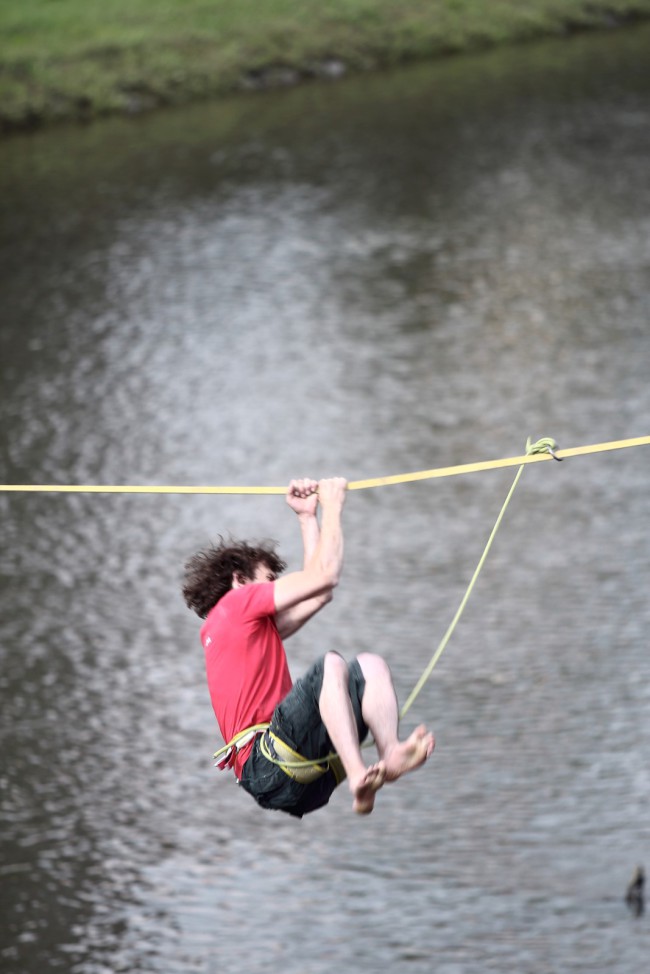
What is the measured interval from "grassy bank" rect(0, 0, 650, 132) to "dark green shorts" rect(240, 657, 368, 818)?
85.7 ft

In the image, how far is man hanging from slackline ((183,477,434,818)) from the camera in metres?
6.20

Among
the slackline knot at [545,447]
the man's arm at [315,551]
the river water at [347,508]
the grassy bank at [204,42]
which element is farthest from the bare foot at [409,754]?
the grassy bank at [204,42]

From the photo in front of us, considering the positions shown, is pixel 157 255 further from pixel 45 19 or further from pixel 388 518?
pixel 45 19

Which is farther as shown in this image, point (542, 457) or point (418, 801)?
point (418, 801)

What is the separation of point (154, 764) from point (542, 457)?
27.4 feet

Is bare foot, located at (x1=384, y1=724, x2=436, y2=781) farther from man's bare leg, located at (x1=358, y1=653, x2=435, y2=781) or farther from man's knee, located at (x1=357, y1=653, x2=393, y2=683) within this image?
man's knee, located at (x1=357, y1=653, x2=393, y2=683)

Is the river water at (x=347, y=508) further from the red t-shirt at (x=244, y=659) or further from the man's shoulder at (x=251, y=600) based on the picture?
the man's shoulder at (x=251, y=600)

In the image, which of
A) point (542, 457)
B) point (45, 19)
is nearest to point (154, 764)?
point (542, 457)

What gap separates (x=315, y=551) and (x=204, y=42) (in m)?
29.4

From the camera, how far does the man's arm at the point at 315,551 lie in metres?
6.25

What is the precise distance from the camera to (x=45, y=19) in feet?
109

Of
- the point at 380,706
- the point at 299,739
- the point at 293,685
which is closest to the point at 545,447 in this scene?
the point at 380,706

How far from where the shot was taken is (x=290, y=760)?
21.4 ft

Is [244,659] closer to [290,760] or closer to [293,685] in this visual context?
[293,685]
